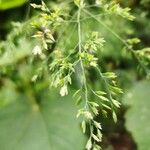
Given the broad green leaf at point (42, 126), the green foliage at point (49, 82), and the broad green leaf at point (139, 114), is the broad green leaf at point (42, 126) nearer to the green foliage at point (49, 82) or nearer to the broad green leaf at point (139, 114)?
the green foliage at point (49, 82)

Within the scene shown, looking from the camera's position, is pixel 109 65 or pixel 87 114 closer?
pixel 87 114

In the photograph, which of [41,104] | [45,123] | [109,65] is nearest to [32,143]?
[45,123]

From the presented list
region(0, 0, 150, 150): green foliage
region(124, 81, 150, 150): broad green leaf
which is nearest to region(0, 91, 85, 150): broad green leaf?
region(0, 0, 150, 150): green foliage

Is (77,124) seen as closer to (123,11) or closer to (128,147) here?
(128,147)

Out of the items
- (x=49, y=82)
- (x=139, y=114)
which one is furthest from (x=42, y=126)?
(x=139, y=114)

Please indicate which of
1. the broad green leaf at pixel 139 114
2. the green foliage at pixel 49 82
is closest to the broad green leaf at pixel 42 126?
the green foliage at pixel 49 82

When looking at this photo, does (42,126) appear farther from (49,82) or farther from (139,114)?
(139,114)

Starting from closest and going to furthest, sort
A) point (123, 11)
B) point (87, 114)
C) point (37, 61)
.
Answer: point (87, 114)
point (123, 11)
point (37, 61)
